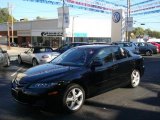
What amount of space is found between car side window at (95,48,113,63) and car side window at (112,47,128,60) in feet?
0.84

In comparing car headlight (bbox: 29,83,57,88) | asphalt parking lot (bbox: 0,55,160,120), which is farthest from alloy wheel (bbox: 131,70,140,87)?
car headlight (bbox: 29,83,57,88)

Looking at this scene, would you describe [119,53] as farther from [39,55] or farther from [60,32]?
[60,32]

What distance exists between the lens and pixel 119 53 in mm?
8492

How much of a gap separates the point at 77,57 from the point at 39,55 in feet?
30.0

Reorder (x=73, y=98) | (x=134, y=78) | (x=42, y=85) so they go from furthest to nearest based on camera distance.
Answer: (x=134, y=78) < (x=73, y=98) < (x=42, y=85)

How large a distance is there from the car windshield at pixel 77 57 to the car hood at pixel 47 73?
367mm

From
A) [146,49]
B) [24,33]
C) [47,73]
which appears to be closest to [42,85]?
[47,73]

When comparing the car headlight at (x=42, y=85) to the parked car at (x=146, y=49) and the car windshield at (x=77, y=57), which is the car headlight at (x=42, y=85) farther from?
the parked car at (x=146, y=49)

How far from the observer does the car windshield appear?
732cm

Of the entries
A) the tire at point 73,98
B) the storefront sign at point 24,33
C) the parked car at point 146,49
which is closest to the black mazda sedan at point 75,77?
the tire at point 73,98

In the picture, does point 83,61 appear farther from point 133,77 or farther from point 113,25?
point 113,25

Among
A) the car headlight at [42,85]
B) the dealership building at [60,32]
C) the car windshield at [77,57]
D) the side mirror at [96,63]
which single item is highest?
the dealership building at [60,32]

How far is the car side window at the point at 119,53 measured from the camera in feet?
27.1

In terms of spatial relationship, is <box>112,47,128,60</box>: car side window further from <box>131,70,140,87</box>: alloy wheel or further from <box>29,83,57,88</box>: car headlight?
<box>29,83,57,88</box>: car headlight
